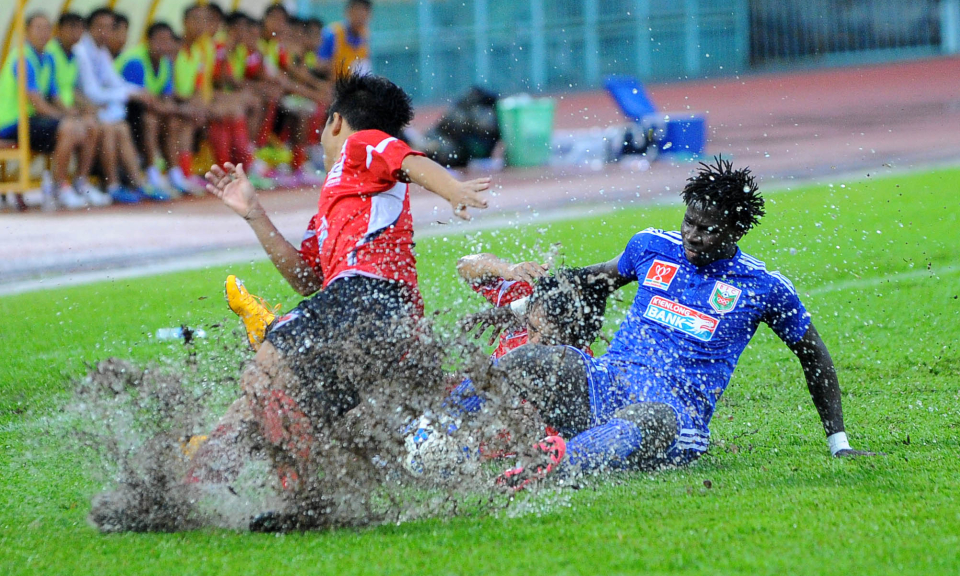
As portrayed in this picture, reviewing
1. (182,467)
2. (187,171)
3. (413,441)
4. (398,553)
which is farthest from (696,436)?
(187,171)

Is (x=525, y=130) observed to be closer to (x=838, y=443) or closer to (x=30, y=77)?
(x=30, y=77)

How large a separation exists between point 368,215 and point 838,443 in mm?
Answer: 2034

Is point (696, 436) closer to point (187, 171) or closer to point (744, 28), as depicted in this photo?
point (187, 171)

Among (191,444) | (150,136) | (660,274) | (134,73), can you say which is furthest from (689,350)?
(134,73)

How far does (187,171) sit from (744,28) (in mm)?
20893

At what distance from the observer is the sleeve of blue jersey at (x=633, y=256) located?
5117mm

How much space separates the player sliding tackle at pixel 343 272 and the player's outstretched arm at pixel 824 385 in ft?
4.73

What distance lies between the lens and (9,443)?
18.1ft

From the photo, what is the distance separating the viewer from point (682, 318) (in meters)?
4.86

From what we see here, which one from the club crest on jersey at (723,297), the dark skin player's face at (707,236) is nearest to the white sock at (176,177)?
Result: the dark skin player's face at (707,236)

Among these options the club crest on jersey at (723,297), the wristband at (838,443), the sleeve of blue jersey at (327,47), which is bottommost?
the wristband at (838,443)

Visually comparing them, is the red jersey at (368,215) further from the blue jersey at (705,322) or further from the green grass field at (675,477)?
the blue jersey at (705,322)

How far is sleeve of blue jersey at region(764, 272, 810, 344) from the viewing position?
4730mm

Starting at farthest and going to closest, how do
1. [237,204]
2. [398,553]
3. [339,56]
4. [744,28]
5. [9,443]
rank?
1. [744,28]
2. [339,56]
3. [9,443]
4. [237,204]
5. [398,553]
